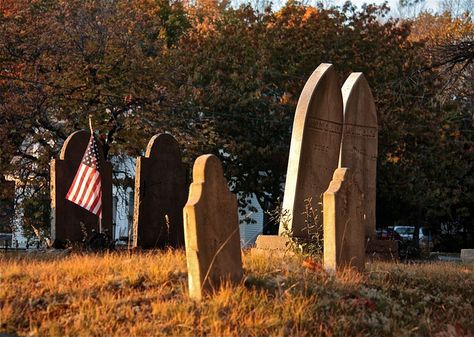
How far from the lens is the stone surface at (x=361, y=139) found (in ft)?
45.8

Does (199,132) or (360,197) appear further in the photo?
(199,132)

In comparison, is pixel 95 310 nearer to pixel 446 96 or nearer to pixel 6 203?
pixel 446 96

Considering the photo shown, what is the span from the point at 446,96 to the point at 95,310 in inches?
588

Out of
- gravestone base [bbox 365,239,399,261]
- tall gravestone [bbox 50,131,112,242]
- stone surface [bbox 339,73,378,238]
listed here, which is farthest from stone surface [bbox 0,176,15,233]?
gravestone base [bbox 365,239,399,261]

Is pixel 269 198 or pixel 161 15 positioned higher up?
pixel 161 15

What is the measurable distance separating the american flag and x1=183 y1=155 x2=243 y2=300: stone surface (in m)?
7.40

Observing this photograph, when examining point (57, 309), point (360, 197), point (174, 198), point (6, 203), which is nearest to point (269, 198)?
point (6, 203)

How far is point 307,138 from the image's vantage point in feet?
42.8

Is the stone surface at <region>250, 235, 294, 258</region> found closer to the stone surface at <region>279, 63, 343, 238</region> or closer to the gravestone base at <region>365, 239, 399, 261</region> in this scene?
the stone surface at <region>279, 63, 343, 238</region>

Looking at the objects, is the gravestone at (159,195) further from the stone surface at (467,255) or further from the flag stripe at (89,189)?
the stone surface at (467,255)

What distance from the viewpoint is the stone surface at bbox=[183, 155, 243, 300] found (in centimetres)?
747

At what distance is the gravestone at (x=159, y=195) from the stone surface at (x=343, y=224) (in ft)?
21.7

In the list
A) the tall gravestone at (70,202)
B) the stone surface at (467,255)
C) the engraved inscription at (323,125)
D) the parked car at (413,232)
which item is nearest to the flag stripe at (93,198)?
the tall gravestone at (70,202)

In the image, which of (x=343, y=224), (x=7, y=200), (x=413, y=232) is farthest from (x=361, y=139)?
(x=413, y=232)
